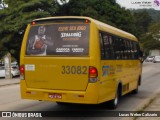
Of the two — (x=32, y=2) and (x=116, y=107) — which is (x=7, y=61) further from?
(x=116, y=107)

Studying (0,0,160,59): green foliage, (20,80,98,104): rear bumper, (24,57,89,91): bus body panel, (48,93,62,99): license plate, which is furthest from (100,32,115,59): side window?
(0,0,160,59): green foliage

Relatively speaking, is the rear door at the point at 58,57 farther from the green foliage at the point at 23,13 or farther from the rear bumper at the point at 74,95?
the green foliage at the point at 23,13

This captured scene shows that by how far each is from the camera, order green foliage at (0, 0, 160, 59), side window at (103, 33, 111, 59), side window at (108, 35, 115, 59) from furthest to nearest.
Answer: green foliage at (0, 0, 160, 59), side window at (108, 35, 115, 59), side window at (103, 33, 111, 59)

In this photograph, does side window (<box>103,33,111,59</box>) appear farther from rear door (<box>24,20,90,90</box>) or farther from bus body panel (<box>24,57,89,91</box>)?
bus body panel (<box>24,57,89,91</box>)

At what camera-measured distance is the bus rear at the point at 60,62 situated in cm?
1001

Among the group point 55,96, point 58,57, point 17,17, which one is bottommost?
point 55,96

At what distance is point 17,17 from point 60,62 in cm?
2928

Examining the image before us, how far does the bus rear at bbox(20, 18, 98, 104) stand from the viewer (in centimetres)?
1001

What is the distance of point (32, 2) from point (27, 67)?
2889 centimetres

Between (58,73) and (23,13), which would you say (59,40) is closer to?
(58,73)

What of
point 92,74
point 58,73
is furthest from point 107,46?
point 58,73

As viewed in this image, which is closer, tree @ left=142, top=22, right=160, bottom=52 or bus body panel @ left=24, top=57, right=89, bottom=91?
bus body panel @ left=24, top=57, right=89, bottom=91

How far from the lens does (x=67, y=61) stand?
1016 centimetres

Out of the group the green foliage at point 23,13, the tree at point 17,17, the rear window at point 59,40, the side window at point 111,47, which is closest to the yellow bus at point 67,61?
the rear window at point 59,40
